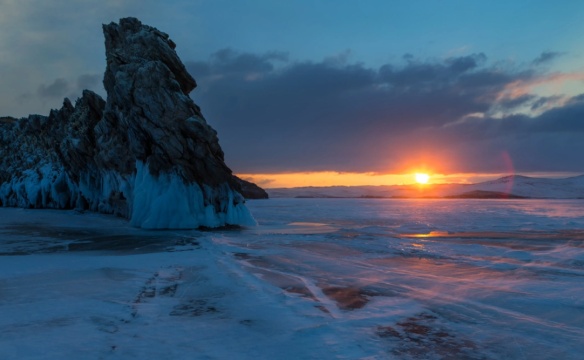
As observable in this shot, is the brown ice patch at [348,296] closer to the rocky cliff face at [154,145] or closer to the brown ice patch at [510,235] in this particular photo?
the brown ice patch at [510,235]

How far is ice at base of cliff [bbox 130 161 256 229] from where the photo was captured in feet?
92.1

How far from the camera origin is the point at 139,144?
30.6 metres

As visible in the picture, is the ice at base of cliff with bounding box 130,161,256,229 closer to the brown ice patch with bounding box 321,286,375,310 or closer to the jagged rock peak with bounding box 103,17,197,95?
the jagged rock peak with bounding box 103,17,197,95

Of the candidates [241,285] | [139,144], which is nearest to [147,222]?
[139,144]

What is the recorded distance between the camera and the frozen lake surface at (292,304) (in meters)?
5.89

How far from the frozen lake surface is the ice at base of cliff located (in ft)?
38.1

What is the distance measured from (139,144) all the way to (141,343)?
26680 millimetres

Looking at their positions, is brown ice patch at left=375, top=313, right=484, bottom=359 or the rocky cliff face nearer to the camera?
brown ice patch at left=375, top=313, right=484, bottom=359

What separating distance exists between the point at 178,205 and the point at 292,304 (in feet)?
70.8

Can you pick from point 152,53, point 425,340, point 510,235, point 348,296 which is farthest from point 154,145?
point 425,340

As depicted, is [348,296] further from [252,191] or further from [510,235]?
[252,191]

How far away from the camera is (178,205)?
28.4 metres

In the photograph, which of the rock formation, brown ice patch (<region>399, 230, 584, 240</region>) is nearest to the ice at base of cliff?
brown ice patch (<region>399, 230, 584, 240</region>)

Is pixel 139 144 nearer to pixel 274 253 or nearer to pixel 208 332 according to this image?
pixel 274 253
